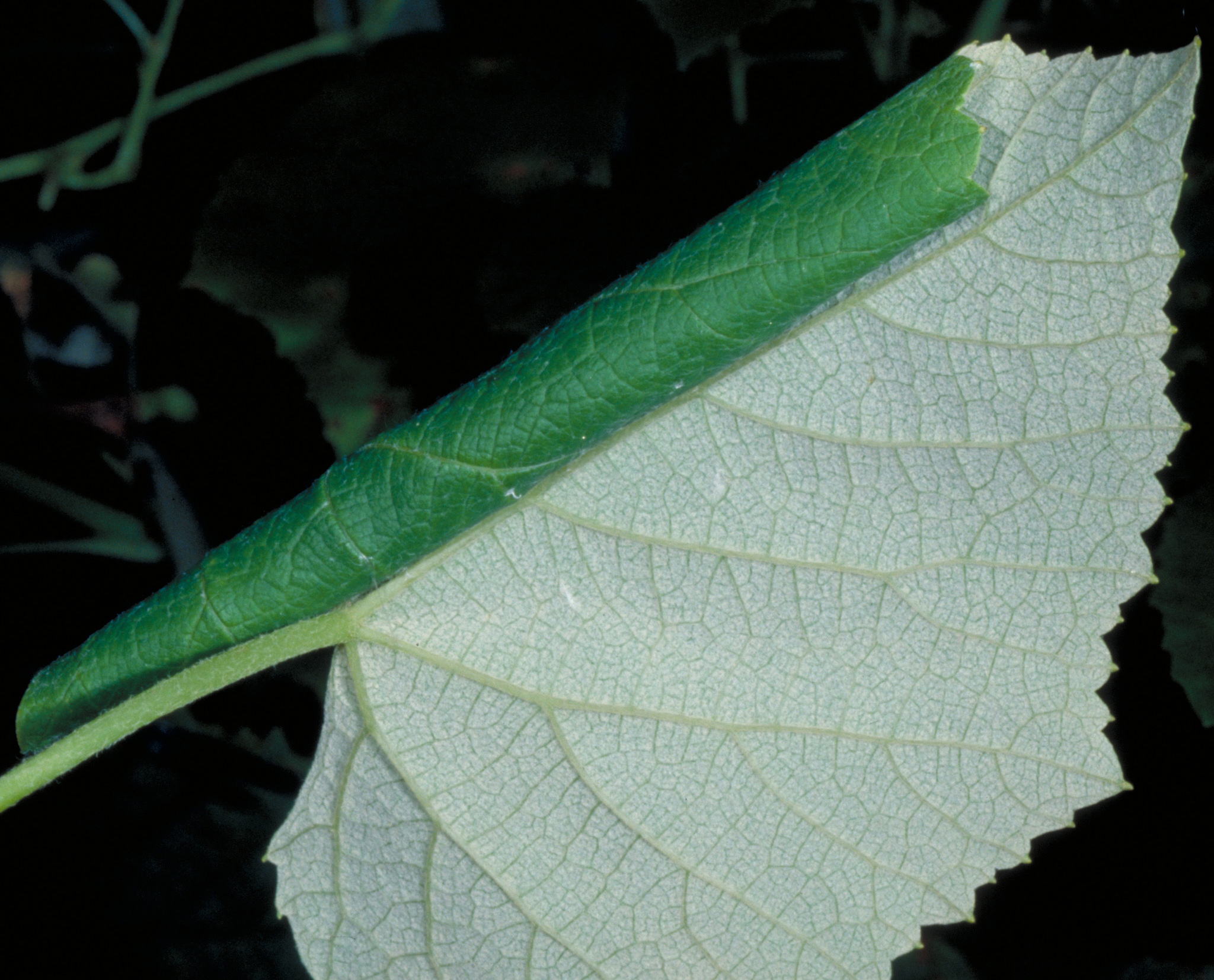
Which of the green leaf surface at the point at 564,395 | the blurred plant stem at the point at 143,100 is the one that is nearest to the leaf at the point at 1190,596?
the green leaf surface at the point at 564,395

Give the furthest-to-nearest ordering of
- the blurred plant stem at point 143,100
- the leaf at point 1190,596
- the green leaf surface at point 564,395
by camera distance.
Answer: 1. the blurred plant stem at point 143,100
2. the leaf at point 1190,596
3. the green leaf surface at point 564,395

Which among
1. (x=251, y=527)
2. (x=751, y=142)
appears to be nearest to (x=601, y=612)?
(x=251, y=527)

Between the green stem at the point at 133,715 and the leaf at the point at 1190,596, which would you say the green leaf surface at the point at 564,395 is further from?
the leaf at the point at 1190,596

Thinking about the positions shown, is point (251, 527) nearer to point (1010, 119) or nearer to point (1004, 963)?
point (1010, 119)

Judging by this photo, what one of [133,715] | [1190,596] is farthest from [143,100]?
[1190,596]

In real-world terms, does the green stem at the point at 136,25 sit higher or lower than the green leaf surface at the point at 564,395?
higher

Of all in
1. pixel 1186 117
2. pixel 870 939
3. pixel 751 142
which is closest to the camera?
pixel 1186 117
